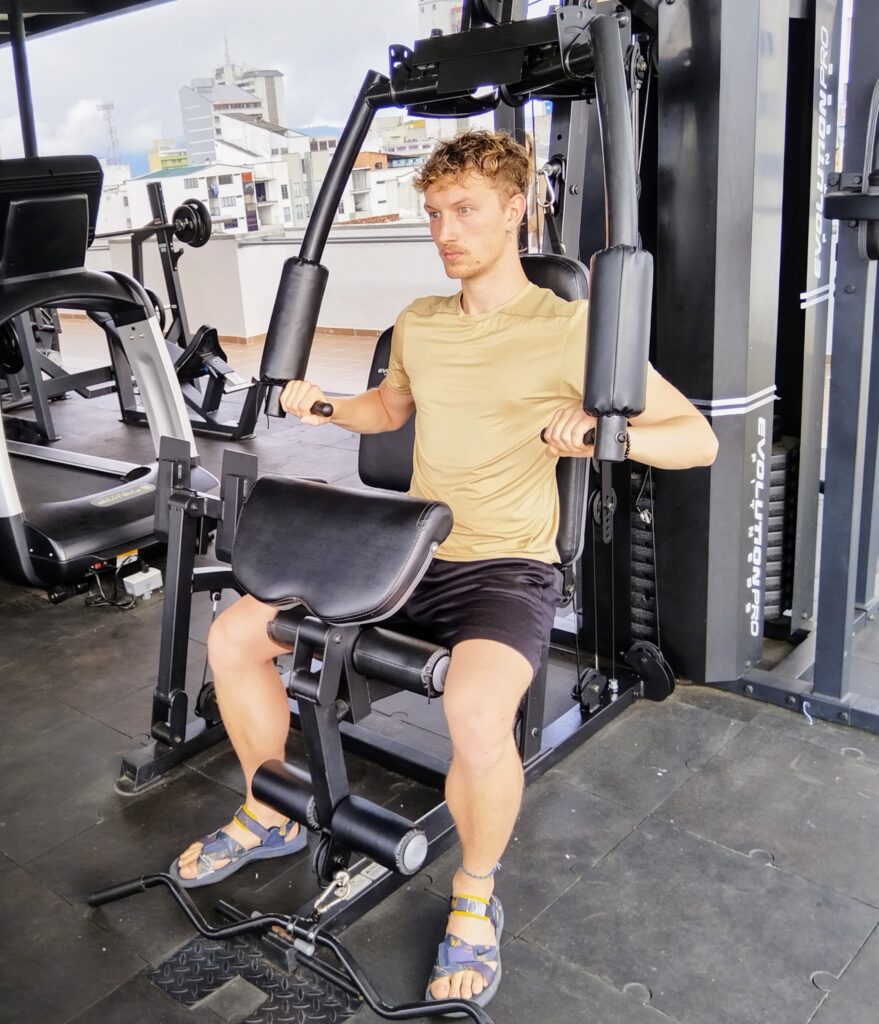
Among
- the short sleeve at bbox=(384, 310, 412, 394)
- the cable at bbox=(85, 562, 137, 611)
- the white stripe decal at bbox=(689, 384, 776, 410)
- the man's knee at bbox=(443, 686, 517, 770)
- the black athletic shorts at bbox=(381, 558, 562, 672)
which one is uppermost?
the short sleeve at bbox=(384, 310, 412, 394)

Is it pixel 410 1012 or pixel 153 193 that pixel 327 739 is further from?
pixel 153 193

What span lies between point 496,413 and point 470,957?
0.87m

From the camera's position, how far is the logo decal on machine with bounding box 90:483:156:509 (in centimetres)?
334

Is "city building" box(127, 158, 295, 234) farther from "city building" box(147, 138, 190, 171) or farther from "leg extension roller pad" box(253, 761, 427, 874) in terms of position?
"leg extension roller pad" box(253, 761, 427, 874)

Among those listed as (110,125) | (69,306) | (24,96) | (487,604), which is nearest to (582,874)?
(487,604)

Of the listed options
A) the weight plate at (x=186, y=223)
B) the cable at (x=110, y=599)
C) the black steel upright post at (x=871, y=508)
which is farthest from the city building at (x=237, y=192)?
the black steel upright post at (x=871, y=508)

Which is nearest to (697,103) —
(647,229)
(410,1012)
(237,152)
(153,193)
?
(647,229)

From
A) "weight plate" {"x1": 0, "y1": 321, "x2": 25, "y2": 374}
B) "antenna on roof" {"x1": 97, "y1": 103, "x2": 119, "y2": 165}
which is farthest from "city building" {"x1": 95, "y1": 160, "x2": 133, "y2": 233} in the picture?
"weight plate" {"x1": 0, "y1": 321, "x2": 25, "y2": 374}

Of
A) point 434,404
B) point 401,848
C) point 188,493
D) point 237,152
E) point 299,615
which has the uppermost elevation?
point 237,152

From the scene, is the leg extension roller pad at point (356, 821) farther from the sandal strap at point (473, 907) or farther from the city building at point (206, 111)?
the city building at point (206, 111)

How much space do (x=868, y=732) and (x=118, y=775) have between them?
163 cm

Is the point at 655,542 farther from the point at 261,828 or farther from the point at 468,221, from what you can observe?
the point at 261,828

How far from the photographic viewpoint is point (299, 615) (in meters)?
1.57

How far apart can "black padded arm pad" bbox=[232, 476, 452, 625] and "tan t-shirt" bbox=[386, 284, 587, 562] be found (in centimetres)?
21
